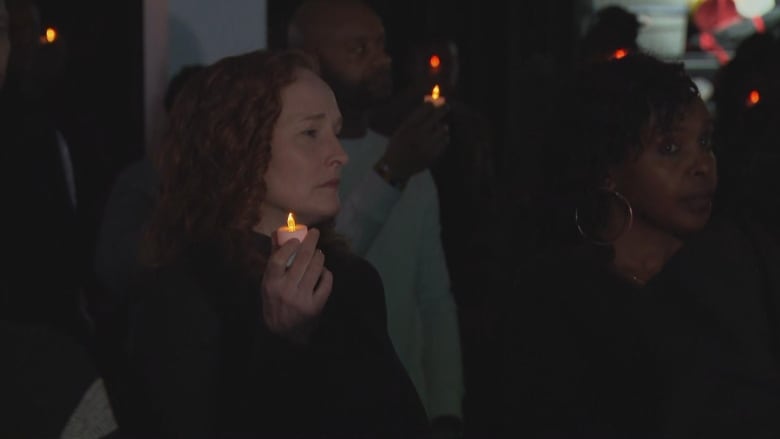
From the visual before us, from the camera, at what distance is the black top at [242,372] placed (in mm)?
2039

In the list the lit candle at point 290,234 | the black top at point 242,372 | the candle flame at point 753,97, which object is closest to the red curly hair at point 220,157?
the black top at point 242,372

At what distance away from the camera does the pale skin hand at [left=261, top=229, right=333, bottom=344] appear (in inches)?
80.1

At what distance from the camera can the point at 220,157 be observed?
7.79 ft

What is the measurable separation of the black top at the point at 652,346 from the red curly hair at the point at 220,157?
23.8 inches

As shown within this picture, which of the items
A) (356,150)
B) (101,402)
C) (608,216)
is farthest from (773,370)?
(356,150)

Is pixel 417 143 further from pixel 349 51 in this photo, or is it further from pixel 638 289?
pixel 638 289

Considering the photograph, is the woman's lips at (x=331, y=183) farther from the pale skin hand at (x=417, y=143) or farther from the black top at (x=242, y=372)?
the pale skin hand at (x=417, y=143)

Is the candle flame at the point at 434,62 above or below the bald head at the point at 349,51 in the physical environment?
below

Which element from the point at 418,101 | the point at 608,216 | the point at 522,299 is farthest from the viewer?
the point at 418,101

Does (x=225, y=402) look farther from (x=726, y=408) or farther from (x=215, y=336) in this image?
(x=726, y=408)

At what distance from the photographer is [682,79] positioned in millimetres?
2814

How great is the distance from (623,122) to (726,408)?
3.26ft

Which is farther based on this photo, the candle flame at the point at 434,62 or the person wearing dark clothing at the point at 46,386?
the candle flame at the point at 434,62

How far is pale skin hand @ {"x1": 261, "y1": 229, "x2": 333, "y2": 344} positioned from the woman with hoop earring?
54cm
